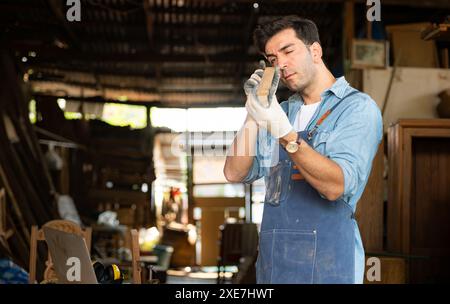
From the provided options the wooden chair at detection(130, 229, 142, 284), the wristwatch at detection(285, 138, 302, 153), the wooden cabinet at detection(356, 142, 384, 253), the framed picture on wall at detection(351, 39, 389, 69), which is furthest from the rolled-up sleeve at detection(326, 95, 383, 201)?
the framed picture on wall at detection(351, 39, 389, 69)

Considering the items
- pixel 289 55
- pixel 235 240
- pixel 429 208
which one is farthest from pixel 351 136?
pixel 235 240

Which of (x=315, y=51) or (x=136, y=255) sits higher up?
(x=315, y=51)

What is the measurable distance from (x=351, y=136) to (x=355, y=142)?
0.02m

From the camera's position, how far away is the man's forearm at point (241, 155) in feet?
6.61

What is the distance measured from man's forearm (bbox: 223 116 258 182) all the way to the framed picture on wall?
4.20 m

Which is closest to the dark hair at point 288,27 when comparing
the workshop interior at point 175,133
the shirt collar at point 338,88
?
the shirt collar at point 338,88

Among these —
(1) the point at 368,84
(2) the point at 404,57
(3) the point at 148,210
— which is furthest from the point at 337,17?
(3) the point at 148,210

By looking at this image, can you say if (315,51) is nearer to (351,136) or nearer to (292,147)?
(351,136)

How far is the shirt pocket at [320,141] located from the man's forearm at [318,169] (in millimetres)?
161

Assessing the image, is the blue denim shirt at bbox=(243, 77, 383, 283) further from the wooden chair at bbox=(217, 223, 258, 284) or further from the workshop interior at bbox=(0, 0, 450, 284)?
the wooden chair at bbox=(217, 223, 258, 284)

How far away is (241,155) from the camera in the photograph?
206 cm

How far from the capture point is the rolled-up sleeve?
6.07 ft
